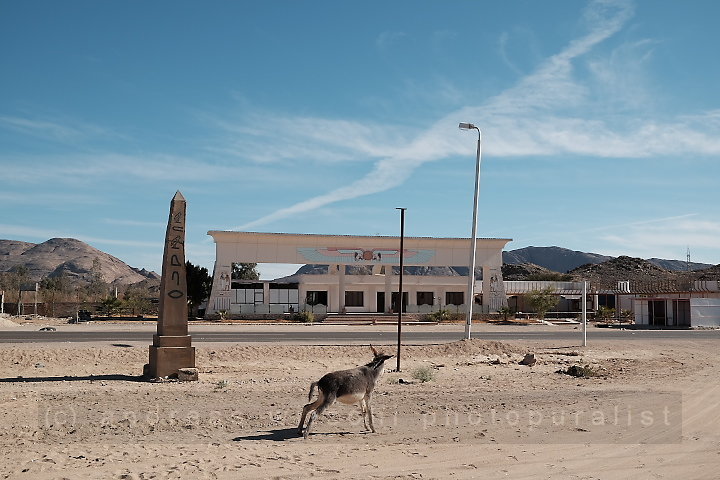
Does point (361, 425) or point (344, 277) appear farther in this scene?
point (344, 277)

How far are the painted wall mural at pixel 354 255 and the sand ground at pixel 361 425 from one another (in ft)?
125

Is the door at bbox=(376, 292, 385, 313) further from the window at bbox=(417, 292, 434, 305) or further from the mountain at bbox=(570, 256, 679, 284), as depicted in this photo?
the mountain at bbox=(570, 256, 679, 284)

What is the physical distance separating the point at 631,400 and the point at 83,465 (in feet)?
38.3

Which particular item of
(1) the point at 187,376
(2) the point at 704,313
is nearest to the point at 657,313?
(2) the point at 704,313

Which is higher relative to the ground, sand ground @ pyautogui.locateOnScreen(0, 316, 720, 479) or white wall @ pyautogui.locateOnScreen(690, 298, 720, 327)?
white wall @ pyautogui.locateOnScreen(690, 298, 720, 327)

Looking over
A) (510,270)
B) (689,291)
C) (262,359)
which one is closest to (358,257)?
(689,291)

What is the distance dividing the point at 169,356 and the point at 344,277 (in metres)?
43.9

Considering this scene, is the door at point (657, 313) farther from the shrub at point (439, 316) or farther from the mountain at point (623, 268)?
the mountain at point (623, 268)

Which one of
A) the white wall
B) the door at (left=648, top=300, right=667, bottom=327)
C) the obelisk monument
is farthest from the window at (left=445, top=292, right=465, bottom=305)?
the obelisk monument

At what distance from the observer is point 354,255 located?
2421 inches

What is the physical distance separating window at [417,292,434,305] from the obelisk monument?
47.7 meters

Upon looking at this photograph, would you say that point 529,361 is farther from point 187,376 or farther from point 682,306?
point 682,306

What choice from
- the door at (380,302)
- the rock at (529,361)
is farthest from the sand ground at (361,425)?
the door at (380,302)

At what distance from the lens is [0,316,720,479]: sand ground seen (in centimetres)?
923
